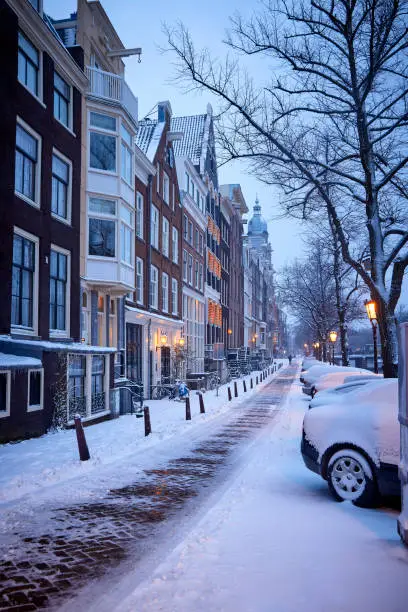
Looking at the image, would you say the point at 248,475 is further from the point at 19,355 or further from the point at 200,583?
the point at 19,355

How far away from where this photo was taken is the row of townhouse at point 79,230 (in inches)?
528

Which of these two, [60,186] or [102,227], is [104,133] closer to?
[102,227]

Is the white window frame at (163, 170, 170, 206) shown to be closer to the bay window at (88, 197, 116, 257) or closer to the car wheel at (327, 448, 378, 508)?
the bay window at (88, 197, 116, 257)

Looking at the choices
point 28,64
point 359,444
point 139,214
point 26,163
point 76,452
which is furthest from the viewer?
point 139,214

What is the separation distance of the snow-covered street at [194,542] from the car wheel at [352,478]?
0.22 metres

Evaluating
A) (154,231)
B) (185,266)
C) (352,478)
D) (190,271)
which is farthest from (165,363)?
(352,478)

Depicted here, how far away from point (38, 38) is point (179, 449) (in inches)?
458

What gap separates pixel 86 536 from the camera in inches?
239

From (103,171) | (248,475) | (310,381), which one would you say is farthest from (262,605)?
(310,381)

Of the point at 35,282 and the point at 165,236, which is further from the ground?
the point at 165,236

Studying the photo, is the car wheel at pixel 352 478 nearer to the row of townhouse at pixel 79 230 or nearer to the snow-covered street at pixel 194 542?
the snow-covered street at pixel 194 542

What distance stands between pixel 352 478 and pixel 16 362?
7.70 metres

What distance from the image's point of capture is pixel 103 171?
19422 millimetres

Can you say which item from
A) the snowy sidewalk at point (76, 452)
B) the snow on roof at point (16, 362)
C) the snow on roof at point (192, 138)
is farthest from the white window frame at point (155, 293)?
the snow on roof at point (192, 138)
